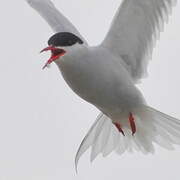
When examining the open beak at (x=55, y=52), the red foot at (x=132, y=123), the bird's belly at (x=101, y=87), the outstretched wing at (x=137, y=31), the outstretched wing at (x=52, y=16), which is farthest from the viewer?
the outstretched wing at (x=52, y=16)

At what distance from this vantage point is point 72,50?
4.57m

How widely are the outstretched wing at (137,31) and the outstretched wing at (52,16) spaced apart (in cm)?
29

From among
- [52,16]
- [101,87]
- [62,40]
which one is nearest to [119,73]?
[101,87]

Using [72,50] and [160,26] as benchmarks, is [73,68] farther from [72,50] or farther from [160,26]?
[160,26]

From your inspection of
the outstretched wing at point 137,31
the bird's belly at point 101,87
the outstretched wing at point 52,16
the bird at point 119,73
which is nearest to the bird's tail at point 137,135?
the bird at point 119,73

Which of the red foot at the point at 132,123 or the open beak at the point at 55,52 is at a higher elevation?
the open beak at the point at 55,52

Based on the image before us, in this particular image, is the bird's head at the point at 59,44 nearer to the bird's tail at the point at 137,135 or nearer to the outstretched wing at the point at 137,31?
the outstretched wing at the point at 137,31

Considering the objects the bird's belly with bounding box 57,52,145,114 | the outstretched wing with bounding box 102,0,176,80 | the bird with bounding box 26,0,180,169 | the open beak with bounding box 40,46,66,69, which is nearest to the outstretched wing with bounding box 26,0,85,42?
the bird with bounding box 26,0,180,169

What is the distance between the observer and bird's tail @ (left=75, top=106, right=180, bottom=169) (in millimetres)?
5113

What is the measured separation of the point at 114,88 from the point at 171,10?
744 millimetres

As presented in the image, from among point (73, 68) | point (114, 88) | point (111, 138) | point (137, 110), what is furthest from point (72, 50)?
point (111, 138)

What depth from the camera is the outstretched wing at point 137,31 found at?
4941 millimetres

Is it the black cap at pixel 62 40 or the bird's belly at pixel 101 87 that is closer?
the black cap at pixel 62 40

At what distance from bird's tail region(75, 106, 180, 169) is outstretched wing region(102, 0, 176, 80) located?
0.32 metres
